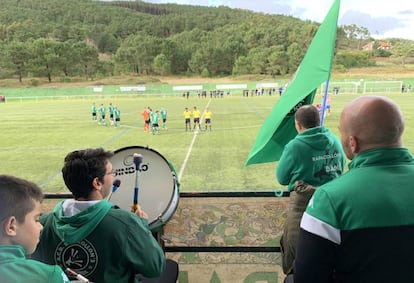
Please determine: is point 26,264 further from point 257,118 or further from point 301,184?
point 257,118

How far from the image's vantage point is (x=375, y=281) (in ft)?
3.08

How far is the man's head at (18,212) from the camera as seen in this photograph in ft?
2.89

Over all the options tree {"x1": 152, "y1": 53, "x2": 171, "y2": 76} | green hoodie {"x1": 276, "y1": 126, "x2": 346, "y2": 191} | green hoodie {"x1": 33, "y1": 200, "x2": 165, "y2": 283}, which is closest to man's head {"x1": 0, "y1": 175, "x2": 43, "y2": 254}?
green hoodie {"x1": 33, "y1": 200, "x2": 165, "y2": 283}

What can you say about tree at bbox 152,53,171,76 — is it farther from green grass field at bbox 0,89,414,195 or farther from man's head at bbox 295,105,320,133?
man's head at bbox 295,105,320,133

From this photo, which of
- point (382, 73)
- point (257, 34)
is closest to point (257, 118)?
point (382, 73)

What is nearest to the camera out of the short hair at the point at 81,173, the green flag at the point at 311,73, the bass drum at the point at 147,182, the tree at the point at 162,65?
the short hair at the point at 81,173

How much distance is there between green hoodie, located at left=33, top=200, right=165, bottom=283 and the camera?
1161 mm

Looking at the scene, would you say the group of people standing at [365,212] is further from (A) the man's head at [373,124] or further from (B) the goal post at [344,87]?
(B) the goal post at [344,87]

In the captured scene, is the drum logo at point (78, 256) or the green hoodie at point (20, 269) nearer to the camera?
the green hoodie at point (20, 269)

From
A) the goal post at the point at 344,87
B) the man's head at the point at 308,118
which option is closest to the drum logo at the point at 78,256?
the man's head at the point at 308,118

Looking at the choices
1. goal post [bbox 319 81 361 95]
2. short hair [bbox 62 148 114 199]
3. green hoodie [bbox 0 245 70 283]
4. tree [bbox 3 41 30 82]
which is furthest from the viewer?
tree [bbox 3 41 30 82]

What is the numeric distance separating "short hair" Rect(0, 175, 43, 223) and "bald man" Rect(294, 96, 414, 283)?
73 cm

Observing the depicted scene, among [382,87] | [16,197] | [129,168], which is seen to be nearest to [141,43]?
[382,87]

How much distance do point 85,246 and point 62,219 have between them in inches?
4.7
